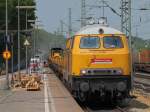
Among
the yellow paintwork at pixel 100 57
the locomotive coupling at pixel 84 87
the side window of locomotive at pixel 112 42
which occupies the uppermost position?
the side window of locomotive at pixel 112 42

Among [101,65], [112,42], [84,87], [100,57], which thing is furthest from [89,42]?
[84,87]

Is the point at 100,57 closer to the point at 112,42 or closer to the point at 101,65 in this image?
the point at 101,65

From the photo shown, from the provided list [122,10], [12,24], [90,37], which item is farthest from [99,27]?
[12,24]

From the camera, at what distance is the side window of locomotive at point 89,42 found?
24.0 m

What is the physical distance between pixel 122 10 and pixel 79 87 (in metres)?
19.8

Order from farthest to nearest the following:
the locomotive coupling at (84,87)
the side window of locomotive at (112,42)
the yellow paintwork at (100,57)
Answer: the side window of locomotive at (112,42)
the yellow paintwork at (100,57)
the locomotive coupling at (84,87)

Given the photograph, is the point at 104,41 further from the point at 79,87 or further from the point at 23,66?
the point at 23,66

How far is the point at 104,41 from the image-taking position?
2406 cm

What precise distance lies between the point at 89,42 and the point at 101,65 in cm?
141

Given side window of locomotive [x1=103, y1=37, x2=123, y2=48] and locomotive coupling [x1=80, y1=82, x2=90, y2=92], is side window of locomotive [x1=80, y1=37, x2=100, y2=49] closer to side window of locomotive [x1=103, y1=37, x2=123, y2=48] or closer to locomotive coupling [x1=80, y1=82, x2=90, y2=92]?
side window of locomotive [x1=103, y1=37, x2=123, y2=48]

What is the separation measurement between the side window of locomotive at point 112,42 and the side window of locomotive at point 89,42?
0.34 m

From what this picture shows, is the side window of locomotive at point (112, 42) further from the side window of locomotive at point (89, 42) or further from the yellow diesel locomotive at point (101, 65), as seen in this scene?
the side window of locomotive at point (89, 42)

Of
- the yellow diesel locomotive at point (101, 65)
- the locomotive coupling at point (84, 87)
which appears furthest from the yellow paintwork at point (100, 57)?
the locomotive coupling at point (84, 87)

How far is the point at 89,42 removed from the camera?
950 inches
